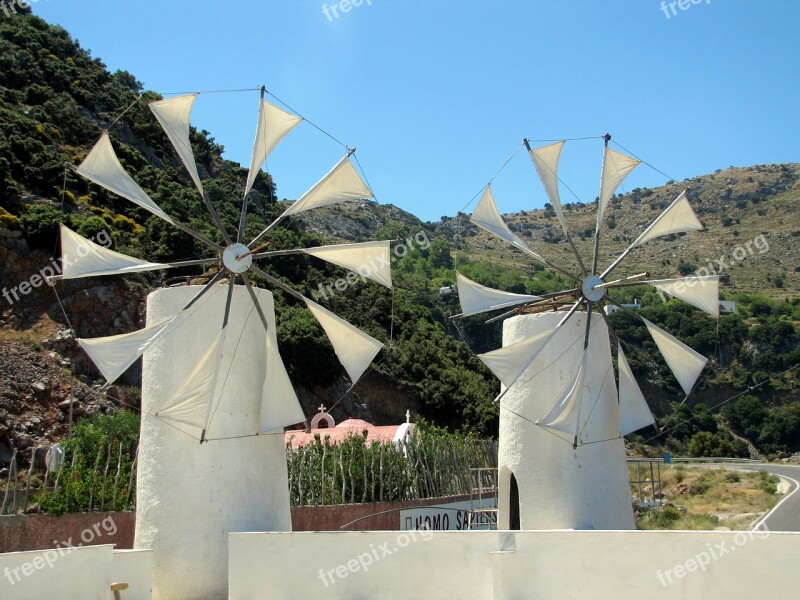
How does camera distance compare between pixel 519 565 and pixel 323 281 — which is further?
pixel 323 281

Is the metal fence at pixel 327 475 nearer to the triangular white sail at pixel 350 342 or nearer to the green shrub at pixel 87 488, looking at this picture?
the green shrub at pixel 87 488

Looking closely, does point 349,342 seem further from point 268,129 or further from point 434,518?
point 434,518

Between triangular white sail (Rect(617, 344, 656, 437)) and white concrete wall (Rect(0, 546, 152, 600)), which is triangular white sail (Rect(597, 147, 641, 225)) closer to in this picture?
triangular white sail (Rect(617, 344, 656, 437))

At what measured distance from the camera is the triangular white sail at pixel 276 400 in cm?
1409

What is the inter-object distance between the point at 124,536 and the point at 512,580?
29.5 feet

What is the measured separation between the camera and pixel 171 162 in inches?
2272

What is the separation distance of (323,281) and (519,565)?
38.7 metres

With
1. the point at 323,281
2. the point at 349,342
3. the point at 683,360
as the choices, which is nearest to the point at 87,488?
the point at 349,342

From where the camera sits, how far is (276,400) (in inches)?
557

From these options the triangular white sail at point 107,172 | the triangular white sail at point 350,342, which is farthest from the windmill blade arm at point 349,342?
the triangular white sail at point 107,172

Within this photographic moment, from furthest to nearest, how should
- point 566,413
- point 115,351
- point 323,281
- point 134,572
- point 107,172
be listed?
point 323,281, point 566,413, point 107,172, point 115,351, point 134,572

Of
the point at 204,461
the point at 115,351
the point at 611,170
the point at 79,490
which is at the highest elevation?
the point at 611,170

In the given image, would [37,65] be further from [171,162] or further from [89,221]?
[89,221]

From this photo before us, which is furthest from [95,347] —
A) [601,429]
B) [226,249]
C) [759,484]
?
[759,484]
